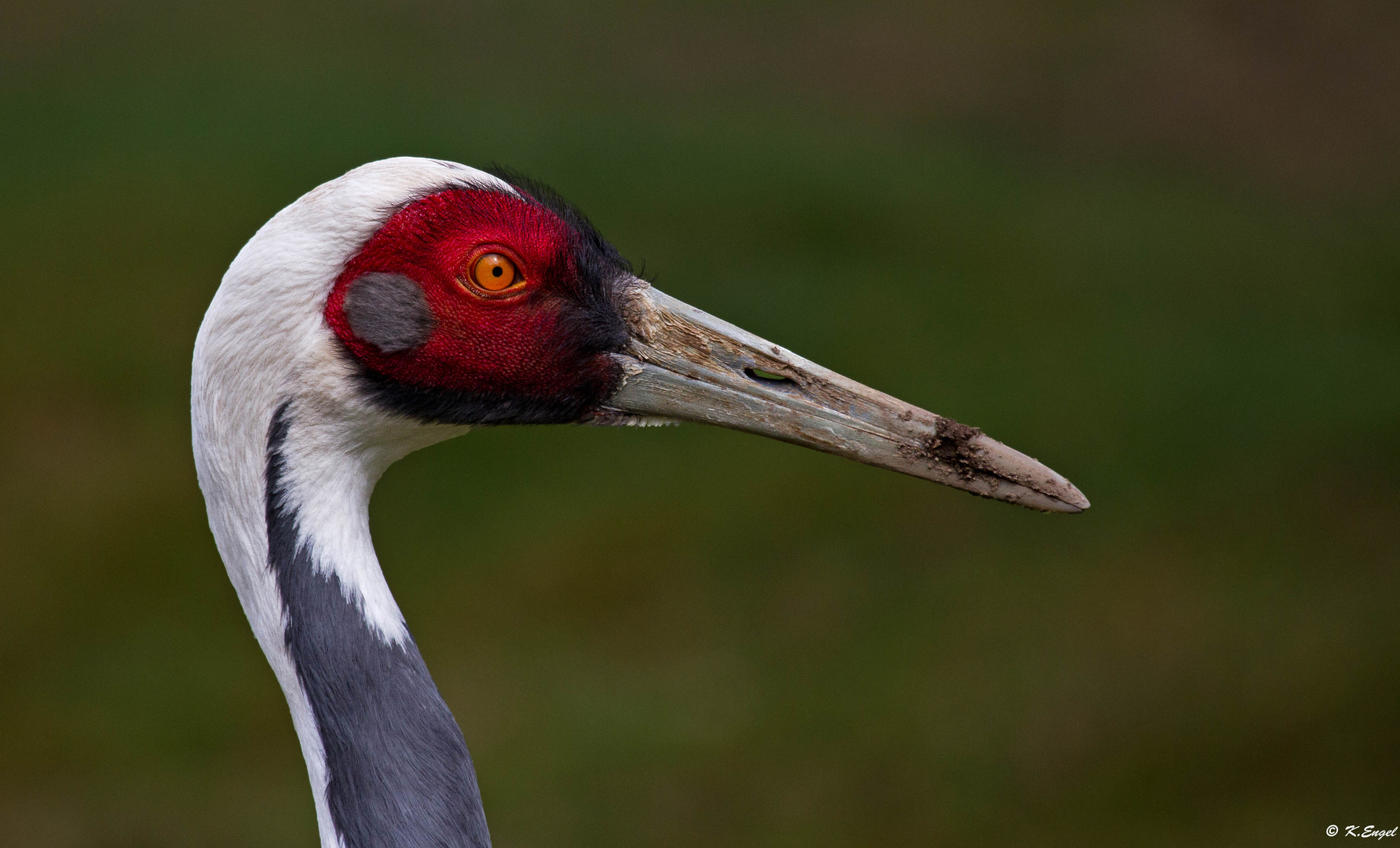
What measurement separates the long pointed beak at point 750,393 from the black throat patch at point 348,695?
2.16 ft

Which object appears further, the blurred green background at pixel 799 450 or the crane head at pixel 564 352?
the blurred green background at pixel 799 450

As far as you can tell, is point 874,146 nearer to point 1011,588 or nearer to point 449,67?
point 449,67

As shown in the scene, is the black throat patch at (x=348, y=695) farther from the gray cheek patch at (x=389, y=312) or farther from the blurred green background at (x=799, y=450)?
the blurred green background at (x=799, y=450)

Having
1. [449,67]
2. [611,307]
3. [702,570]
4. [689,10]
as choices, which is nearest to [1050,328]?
[702,570]

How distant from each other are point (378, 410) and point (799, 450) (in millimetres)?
6265

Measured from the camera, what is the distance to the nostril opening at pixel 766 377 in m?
2.63

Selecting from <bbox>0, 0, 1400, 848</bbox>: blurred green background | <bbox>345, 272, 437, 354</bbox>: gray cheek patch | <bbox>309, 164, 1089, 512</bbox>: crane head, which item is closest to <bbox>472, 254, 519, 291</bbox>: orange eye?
<bbox>309, 164, 1089, 512</bbox>: crane head

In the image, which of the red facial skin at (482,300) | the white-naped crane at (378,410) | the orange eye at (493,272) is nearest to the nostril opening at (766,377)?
the white-naped crane at (378,410)

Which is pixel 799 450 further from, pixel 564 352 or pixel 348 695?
pixel 348 695

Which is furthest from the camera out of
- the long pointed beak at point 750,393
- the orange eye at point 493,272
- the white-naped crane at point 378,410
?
the long pointed beak at point 750,393

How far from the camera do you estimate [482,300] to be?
8.02 ft

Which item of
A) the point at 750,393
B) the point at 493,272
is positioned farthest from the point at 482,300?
the point at 750,393

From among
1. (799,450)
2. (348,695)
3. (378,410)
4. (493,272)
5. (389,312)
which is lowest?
(348,695)

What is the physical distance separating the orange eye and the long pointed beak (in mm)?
263
